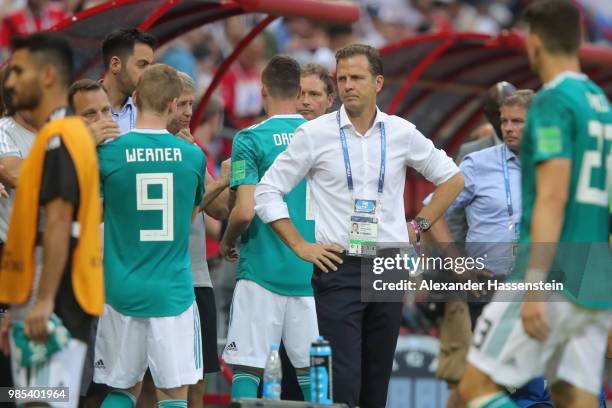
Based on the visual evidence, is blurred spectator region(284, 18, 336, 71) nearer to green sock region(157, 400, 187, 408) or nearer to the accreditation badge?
the accreditation badge

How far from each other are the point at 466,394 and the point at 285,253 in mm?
2659

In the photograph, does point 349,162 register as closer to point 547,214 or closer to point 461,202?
point 461,202

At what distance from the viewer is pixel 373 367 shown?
7.97 metres

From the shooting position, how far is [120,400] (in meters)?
7.55

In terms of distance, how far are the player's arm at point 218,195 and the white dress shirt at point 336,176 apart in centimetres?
92

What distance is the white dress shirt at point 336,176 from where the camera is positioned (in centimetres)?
779

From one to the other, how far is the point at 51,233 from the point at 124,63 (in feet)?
10.0

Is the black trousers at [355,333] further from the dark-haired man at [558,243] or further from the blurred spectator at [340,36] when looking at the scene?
the blurred spectator at [340,36]

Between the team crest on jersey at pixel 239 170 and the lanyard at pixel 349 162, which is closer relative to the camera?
the lanyard at pixel 349 162

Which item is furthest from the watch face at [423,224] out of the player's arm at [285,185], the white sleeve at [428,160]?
the player's arm at [285,185]

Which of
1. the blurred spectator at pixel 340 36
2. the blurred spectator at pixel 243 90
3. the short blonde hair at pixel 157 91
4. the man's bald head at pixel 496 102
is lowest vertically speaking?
the short blonde hair at pixel 157 91

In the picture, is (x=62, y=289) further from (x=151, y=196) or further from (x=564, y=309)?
(x=564, y=309)

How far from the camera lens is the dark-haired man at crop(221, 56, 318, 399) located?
8.47 meters

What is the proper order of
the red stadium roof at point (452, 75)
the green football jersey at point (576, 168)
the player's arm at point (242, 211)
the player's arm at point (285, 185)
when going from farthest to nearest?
the red stadium roof at point (452, 75) → the player's arm at point (242, 211) → the player's arm at point (285, 185) → the green football jersey at point (576, 168)
